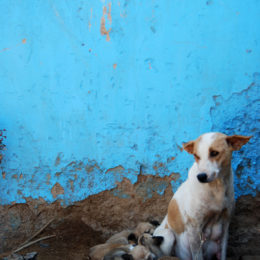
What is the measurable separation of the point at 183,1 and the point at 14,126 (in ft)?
8.51

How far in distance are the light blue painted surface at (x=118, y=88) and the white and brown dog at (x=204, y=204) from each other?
0.70m

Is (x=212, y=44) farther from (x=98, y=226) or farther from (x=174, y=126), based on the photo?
(x=98, y=226)

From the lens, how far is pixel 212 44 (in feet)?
14.3

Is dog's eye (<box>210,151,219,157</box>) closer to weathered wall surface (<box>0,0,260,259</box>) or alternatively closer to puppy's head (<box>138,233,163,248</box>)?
weathered wall surface (<box>0,0,260,259</box>)

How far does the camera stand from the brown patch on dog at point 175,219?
394 centimetres

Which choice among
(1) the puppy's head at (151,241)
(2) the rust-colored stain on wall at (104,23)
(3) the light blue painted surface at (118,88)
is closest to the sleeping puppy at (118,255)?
(1) the puppy's head at (151,241)

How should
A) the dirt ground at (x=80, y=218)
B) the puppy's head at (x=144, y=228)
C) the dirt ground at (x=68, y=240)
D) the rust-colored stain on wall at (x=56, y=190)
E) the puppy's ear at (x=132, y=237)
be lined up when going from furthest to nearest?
the rust-colored stain on wall at (x=56, y=190) → the dirt ground at (x=80, y=218) → the dirt ground at (x=68, y=240) → the puppy's head at (x=144, y=228) → the puppy's ear at (x=132, y=237)

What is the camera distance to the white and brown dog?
3533mm

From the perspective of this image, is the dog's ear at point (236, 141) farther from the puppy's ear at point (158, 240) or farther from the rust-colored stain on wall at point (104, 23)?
the rust-colored stain on wall at point (104, 23)

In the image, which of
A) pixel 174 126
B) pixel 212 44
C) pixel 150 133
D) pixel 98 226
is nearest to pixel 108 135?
pixel 150 133

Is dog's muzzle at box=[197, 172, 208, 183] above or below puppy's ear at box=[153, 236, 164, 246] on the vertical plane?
above

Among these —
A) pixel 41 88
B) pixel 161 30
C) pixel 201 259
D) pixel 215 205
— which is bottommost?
pixel 201 259

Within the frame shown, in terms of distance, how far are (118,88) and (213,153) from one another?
1652 mm

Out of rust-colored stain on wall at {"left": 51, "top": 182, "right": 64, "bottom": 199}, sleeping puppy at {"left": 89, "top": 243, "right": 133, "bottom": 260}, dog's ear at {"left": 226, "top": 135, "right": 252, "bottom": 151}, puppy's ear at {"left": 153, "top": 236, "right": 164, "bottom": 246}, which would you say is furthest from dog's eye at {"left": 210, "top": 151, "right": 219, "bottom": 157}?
rust-colored stain on wall at {"left": 51, "top": 182, "right": 64, "bottom": 199}
